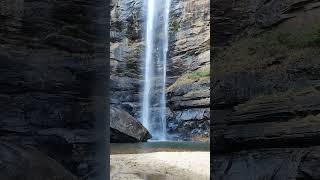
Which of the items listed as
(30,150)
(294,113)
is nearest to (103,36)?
(30,150)

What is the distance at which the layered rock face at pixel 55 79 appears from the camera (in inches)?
191

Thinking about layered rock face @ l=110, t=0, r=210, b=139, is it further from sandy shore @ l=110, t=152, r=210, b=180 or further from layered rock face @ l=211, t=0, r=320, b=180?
layered rock face @ l=211, t=0, r=320, b=180

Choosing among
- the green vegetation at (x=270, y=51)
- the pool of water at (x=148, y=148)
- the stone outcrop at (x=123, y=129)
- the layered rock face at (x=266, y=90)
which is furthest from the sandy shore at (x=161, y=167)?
the stone outcrop at (x=123, y=129)

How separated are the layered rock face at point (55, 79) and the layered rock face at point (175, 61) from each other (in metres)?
19.1

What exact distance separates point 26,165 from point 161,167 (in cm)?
681

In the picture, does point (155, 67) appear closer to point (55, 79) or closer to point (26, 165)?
point (55, 79)

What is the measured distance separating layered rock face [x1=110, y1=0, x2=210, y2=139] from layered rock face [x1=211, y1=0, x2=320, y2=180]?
19834 millimetres

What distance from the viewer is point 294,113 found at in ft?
12.9

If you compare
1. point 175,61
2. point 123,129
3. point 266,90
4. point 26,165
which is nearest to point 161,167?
point 26,165

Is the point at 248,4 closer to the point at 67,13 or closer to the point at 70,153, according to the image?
the point at 67,13

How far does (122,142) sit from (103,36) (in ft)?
48.1

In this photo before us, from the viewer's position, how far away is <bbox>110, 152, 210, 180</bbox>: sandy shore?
32.6 ft

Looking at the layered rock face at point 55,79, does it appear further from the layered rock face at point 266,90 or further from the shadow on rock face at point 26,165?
the layered rock face at point 266,90

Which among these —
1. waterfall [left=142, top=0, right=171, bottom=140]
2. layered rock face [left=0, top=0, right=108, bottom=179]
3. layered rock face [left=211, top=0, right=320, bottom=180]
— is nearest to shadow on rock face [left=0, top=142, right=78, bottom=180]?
layered rock face [left=0, top=0, right=108, bottom=179]
